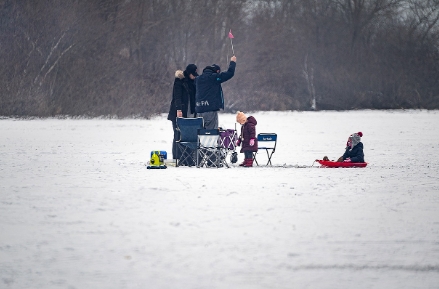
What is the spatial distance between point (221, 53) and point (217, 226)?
47880 mm

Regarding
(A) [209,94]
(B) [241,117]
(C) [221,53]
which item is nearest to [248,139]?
(B) [241,117]

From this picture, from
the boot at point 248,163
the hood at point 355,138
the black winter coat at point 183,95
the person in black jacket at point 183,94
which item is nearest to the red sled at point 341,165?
the hood at point 355,138

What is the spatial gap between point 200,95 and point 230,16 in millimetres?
41254

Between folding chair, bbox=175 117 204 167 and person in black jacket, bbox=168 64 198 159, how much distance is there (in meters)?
0.16

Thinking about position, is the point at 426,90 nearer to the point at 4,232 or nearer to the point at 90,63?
the point at 90,63

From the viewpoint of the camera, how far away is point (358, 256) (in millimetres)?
6324

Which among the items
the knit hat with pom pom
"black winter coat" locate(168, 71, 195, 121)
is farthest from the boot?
"black winter coat" locate(168, 71, 195, 121)

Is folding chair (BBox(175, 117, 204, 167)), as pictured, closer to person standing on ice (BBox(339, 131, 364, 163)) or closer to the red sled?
the red sled

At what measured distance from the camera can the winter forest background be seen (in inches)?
1452

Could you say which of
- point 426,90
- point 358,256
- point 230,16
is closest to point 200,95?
point 358,256

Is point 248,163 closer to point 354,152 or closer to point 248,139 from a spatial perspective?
point 248,139

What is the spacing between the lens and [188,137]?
13352 mm

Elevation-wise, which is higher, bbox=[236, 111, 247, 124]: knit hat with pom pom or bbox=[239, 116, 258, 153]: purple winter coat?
bbox=[236, 111, 247, 124]: knit hat with pom pom

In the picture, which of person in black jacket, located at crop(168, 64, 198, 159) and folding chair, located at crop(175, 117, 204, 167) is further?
person in black jacket, located at crop(168, 64, 198, 159)
